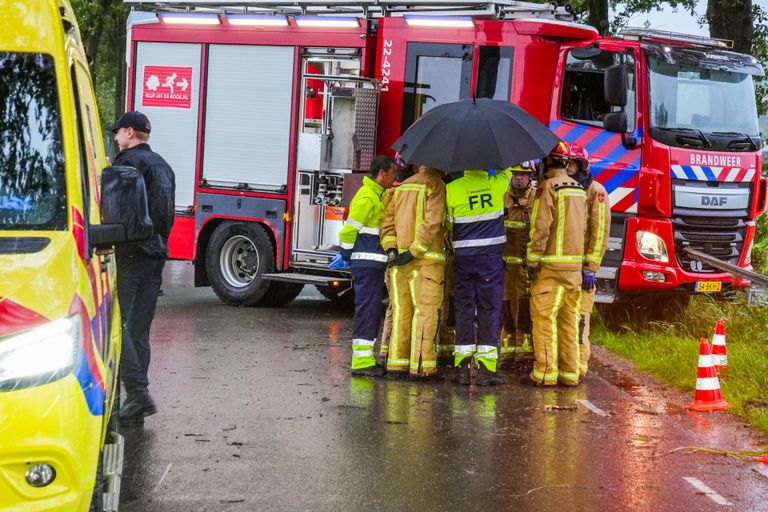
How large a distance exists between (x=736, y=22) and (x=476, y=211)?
7.87 metres

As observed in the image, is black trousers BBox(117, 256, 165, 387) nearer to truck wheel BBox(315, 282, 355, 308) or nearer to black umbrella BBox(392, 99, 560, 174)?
black umbrella BBox(392, 99, 560, 174)

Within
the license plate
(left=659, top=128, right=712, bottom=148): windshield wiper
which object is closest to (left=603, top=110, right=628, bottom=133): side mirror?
(left=659, top=128, right=712, bottom=148): windshield wiper

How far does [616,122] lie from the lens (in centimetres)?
1164

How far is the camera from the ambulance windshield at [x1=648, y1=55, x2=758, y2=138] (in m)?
11.8

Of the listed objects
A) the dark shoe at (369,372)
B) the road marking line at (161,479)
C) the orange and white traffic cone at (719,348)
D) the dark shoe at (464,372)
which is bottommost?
the dark shoe at (369,372)

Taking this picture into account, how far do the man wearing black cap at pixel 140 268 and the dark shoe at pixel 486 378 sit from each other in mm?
2776

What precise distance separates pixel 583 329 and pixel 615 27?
13840 millimetres

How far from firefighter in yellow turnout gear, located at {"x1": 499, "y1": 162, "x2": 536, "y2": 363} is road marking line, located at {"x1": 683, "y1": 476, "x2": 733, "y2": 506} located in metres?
3.52

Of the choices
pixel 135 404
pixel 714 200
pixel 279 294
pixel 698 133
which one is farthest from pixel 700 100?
pixel 135 404

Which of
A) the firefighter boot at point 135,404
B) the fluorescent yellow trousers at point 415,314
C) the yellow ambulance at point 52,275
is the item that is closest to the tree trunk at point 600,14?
the fluorescent yellow trousers at point 415,314

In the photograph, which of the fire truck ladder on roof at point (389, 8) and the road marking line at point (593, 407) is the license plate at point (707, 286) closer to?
the fire truck ladder on roof at point (389, 8)

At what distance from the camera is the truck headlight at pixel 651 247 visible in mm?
11812

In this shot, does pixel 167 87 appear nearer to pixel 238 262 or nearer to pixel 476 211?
pixel 238 262

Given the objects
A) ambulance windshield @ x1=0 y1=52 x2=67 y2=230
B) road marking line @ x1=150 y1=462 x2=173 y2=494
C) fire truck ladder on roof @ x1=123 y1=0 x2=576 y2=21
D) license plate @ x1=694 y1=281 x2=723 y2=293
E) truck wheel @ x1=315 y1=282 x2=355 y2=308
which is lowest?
truck wheel @ x1=315 y1=282 x2=355 y2=308
